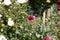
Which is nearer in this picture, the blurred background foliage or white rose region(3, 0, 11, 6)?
the blurred background foliage

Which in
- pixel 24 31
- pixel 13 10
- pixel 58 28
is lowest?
pixel 58 28

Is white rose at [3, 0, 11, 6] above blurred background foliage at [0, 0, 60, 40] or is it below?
above

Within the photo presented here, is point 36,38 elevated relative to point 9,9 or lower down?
lower down

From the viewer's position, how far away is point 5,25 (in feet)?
13.3

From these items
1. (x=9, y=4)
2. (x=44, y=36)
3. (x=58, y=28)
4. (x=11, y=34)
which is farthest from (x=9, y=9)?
(x=58, y=28)

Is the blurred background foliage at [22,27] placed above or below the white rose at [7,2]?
below

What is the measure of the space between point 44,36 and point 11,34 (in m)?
0.65

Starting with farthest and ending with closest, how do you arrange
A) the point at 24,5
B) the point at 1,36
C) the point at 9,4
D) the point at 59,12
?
the point at 59,12 < the point at 24,5 < the point at 9,4 < the point at 1,36

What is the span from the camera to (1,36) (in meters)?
3.92

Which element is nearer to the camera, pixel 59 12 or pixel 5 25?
pixel 5 25

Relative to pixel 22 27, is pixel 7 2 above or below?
above

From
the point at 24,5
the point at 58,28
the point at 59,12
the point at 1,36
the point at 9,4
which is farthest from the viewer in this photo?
the point at 59,12

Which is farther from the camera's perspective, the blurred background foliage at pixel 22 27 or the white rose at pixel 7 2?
the white rose at pixel 7 2

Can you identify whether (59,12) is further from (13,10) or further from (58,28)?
(13,10)
